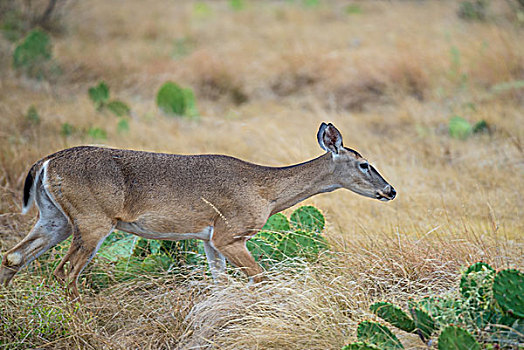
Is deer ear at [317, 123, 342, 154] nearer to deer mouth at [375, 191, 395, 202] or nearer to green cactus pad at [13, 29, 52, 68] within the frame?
deer mouth at [375, 191, 395, 202]

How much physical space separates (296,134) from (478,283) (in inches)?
201

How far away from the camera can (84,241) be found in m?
3.95

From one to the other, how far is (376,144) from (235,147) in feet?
5.98

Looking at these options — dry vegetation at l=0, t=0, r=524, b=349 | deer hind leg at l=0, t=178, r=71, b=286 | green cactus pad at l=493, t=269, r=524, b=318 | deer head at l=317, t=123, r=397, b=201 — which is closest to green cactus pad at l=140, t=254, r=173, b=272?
dry vegetation at l=0, t=0, r=524, b=349

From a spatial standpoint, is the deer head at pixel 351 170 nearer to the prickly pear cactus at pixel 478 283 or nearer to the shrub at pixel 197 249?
the shrub at pixel 197 249

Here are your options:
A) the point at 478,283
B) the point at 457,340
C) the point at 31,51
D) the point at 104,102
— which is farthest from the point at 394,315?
the point at 31,51

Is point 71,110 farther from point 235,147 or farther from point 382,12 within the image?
point 382,12

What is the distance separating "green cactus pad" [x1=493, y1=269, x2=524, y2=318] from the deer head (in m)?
1.50

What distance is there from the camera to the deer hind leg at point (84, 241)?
155 inches

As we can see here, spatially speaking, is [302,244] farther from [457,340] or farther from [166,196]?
[457,340]

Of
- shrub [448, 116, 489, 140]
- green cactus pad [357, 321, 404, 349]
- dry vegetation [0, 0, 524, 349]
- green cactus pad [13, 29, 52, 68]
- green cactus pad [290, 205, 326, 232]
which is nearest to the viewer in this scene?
green cactus pad [357, 321, 404, 349]

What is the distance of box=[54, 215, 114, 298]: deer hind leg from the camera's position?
395 centimetres

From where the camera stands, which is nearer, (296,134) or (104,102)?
(296,134)

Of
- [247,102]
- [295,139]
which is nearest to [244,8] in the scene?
[247,102]
